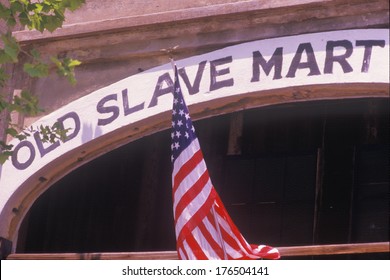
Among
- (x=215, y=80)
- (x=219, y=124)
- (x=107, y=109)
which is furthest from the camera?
(x=219, y=124)

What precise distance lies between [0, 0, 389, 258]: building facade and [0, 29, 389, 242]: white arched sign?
0.01 metres

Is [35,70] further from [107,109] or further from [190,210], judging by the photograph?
[190,210]

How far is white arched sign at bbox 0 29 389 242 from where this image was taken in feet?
23.2

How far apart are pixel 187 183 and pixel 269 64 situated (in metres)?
1.41

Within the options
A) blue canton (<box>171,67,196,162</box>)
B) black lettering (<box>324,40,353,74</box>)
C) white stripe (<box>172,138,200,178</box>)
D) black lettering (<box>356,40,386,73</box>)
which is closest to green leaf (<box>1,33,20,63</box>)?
blue canton (<box>171,67,196,162</box>)

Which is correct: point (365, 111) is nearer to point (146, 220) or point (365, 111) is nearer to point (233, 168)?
point (233, 168)

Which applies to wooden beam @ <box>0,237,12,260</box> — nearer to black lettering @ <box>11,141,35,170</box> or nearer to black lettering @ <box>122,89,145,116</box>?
black lettering @ <box>11,141,35,170</box>

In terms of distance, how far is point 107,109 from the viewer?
799 cm

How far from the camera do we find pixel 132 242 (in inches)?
374

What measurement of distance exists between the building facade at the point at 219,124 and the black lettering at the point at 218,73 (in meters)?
0.01

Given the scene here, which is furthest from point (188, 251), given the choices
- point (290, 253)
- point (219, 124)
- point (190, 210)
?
point (219, 124)
